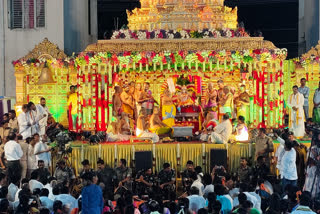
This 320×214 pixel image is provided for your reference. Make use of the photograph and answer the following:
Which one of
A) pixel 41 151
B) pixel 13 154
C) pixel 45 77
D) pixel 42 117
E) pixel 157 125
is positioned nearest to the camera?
pixel 13 154

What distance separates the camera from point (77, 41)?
108ft

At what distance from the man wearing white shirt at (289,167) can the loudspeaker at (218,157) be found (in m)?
2.73

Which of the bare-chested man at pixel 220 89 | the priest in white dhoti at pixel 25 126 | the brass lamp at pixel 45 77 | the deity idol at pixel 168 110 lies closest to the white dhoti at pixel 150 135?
the deity idol at pixel 168 110

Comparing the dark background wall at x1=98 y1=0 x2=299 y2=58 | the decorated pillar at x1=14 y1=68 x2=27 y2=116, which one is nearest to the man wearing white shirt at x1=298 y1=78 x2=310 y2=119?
the decorated pillar at x1=14 y1=68 x2=27 y2=116

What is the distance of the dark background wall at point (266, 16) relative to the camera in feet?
123

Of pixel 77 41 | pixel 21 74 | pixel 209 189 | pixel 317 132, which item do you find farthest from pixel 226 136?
pixel 77 41

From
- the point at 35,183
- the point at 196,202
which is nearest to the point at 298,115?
the point at 196,202

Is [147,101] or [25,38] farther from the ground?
[25,38]

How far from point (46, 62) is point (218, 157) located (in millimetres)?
7740

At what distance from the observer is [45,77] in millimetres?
28766

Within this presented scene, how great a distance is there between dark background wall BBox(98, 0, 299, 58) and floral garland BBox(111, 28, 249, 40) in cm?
919

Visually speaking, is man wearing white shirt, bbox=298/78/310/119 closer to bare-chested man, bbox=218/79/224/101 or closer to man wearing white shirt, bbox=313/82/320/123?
man wearing white shirt, bbox=313/82/320/123

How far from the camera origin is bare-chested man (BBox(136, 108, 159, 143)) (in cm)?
2510

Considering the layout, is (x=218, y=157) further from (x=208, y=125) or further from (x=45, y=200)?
(x=45, y=200)
